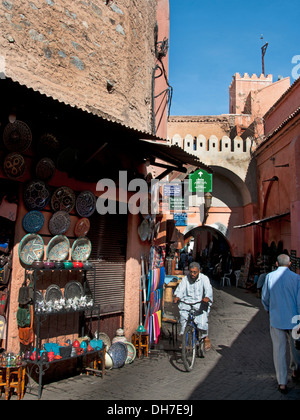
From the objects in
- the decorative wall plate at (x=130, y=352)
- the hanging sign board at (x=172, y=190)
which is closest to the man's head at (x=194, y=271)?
the decorative wall plate at (x=130, y=352)

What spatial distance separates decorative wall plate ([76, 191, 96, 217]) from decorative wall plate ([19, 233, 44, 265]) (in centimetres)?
86

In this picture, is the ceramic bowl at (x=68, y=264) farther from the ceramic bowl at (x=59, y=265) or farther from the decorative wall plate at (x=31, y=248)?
the decorative wall plate at (x=31, y=248)

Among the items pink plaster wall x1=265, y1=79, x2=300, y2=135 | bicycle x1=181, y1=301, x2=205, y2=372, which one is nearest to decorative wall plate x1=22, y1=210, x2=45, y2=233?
bicycle x1=181, y1=301, x2=205, y2=372

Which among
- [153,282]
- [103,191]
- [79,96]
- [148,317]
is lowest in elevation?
Result: [148,317]

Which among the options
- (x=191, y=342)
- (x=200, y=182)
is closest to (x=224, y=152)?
(x=200, y=182)

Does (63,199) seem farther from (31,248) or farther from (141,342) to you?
(141,342)

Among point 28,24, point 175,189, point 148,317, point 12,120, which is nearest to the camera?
point 12,120

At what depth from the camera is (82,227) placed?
5727mm

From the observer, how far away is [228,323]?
388 inches

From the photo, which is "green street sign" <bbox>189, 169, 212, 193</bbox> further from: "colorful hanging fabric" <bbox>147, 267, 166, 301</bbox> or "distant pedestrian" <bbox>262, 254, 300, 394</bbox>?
"distant pedestrian" <bbox>262, 254, 300, 394</bbox>
